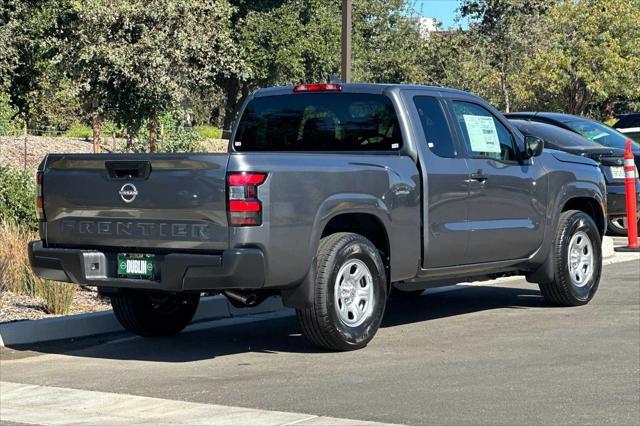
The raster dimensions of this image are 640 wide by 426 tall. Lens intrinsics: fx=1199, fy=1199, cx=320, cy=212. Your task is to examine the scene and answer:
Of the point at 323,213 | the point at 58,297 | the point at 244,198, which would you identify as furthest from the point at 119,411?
the point at 58,297

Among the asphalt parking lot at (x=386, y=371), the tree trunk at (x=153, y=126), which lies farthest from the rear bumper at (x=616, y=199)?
the tree trunk at (x=153, y=126)

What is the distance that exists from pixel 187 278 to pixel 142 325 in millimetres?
1797

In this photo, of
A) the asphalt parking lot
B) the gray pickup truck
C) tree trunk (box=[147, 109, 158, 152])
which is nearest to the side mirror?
the gray pickup truck

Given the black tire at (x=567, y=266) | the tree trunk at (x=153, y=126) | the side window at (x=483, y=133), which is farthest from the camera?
the tree trunk at (x=153, y=126)

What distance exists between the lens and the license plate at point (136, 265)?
854cm

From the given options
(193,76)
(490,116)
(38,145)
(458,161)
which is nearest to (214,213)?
(458,161)

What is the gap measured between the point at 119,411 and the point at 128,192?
1.93 metres

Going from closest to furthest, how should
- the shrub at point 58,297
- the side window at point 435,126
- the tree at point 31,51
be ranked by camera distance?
the side window at point 435,126, the shrub at point 58,297, the tree at point 31,51

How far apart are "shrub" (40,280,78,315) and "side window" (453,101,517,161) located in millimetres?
3766

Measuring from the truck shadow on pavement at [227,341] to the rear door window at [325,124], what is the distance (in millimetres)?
1589

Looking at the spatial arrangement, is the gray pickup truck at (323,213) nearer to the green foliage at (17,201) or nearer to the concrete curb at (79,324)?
the concrete curb at (79,324)

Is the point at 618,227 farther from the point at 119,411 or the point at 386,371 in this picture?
the point at 119,411

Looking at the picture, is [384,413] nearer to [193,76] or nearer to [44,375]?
[44,375]

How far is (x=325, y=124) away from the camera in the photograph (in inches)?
395
